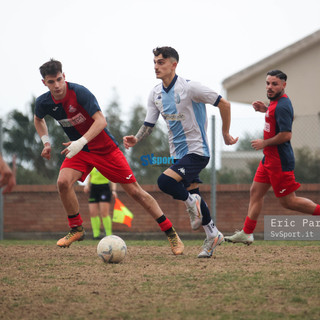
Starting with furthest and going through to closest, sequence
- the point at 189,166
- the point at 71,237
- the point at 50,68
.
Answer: the point at 71,237
the point at 50,68
the point at 189,166

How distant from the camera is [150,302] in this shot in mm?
4336

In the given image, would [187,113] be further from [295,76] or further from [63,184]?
[295,76]

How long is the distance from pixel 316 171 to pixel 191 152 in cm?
633

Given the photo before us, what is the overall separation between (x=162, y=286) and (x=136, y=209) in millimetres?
7572

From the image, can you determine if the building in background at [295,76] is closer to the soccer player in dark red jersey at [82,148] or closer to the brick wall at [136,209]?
the brick wall at [136,209]

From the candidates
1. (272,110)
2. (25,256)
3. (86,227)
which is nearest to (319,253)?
(272,110)

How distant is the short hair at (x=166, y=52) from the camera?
7117 millimetres

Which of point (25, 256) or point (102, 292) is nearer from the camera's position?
point (102, 292)

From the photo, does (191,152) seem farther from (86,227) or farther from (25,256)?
(86,227)

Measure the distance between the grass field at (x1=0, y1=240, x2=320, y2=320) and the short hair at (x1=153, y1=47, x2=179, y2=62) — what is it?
2.38m

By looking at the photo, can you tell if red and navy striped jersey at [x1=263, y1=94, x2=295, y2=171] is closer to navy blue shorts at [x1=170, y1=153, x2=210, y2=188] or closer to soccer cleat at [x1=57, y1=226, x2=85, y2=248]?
navy blue shorts at [x1=170, y1=153, x2=210, y2=188]

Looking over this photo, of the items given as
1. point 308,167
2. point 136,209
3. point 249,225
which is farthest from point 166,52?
point 308,167

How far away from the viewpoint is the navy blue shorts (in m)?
6.85

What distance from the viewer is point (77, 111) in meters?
7.22
